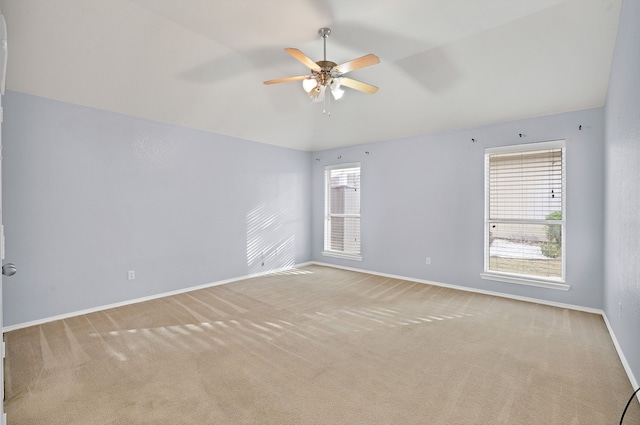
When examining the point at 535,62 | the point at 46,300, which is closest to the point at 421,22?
the point at 535,62

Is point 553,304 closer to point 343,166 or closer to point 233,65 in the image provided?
point 343,166

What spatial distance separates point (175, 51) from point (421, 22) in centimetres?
256

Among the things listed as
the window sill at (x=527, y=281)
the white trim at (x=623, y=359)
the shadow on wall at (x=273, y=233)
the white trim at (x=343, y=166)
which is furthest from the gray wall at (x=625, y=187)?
the shadow on wall at (x=273, y=233)

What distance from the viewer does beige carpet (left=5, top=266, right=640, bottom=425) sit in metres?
1.96

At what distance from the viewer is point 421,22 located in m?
2.94

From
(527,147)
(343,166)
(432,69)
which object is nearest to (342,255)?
(343,166)

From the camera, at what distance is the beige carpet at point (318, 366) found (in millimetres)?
1959

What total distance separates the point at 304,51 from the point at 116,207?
3032 millimetres

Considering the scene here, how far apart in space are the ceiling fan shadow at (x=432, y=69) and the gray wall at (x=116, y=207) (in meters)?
2.99

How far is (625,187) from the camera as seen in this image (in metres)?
2.38

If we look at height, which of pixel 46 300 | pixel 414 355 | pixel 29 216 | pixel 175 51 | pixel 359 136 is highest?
pixel 175 51

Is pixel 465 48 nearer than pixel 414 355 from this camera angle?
No

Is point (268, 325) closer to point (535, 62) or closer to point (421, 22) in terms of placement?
point (421, 22)

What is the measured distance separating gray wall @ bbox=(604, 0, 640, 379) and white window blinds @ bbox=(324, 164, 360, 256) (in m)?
3.69
